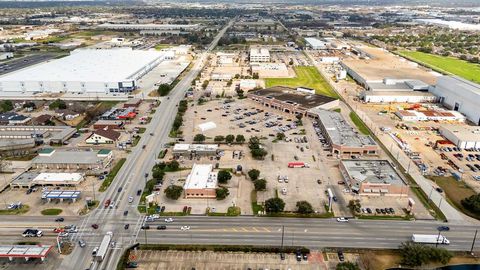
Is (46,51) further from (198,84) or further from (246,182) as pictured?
(246,182)

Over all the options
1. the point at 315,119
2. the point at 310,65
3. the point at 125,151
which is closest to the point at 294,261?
the point at 125,151

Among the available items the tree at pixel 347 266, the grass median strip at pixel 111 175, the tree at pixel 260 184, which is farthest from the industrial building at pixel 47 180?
the tree at pixel 347 266

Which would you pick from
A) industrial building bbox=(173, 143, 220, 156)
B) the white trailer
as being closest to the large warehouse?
industrial building bbox=(173, 143, 220, 156)

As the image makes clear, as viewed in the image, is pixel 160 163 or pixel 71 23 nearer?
pixel 160 163

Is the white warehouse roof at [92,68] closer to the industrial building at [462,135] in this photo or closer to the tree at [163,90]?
the tree at [163,90]

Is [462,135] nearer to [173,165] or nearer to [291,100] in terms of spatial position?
[291,100]

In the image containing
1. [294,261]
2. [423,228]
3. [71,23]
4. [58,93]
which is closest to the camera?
[294,261]

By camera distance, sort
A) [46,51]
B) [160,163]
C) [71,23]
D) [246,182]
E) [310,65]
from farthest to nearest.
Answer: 1. [71,23]
2. [46,51]
3. [310,65]
4. [160,163]
5. [246,182]
